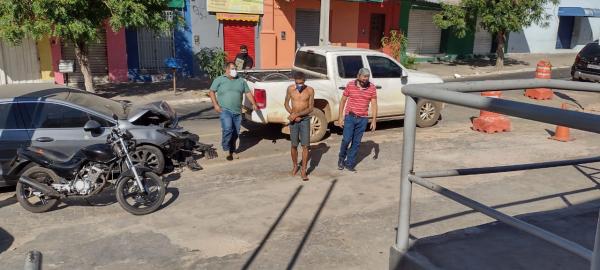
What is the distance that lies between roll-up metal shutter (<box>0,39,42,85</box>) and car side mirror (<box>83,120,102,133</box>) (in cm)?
1051

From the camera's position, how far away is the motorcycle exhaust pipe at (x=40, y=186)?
22.6 ft

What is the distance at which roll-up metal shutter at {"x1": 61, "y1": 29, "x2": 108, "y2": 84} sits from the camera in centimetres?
1793

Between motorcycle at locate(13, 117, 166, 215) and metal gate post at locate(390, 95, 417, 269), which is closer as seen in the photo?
metal gate post at locate(390, 95, 417, 269)

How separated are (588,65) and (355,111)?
1396 cm

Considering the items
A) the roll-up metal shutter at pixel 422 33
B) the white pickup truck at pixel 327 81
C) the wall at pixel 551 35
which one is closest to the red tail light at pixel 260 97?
the white pickup truck at pixel 327 81

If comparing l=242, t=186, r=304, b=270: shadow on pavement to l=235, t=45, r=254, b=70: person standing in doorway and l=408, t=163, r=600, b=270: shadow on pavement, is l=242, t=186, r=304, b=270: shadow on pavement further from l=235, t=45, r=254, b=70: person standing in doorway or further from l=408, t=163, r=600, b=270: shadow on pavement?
l=235, t=45, r=254, b=70: person standing in doorway

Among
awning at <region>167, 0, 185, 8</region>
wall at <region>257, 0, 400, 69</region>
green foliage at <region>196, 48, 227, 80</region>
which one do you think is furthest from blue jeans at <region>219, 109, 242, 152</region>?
wall at <region>257, 0, 400, 69</region>

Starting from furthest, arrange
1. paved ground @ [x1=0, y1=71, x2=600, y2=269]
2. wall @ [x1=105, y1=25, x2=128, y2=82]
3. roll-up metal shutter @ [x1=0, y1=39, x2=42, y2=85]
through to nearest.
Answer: wall @ [x1=105, y1=25, x2=128, y2=82] < roll-up metal shutter @ [x1=0, y1=39, x2=42, y2=85] < paved ground @ [x1=0, y1=71, x2=600, y2=269]

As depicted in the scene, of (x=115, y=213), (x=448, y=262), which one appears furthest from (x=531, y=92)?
(x=448, y=262)

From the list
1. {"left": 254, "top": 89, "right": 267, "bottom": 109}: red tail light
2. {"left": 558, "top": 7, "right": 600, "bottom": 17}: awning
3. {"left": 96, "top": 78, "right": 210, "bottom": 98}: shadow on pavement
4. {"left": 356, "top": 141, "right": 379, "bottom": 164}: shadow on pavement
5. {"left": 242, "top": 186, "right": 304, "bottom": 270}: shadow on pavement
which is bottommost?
{"left": 242, "top": 186, "right": 304, "bottom": 270}: shadow on pavement

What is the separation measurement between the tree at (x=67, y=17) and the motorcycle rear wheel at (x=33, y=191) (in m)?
6.28

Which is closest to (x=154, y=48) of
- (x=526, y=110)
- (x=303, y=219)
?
(x=303, y=219)

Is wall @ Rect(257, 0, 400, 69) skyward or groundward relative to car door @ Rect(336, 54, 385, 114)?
skyward

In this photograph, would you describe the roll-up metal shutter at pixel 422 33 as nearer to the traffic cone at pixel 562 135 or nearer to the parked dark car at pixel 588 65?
the parked dark car at pixel 588 65
